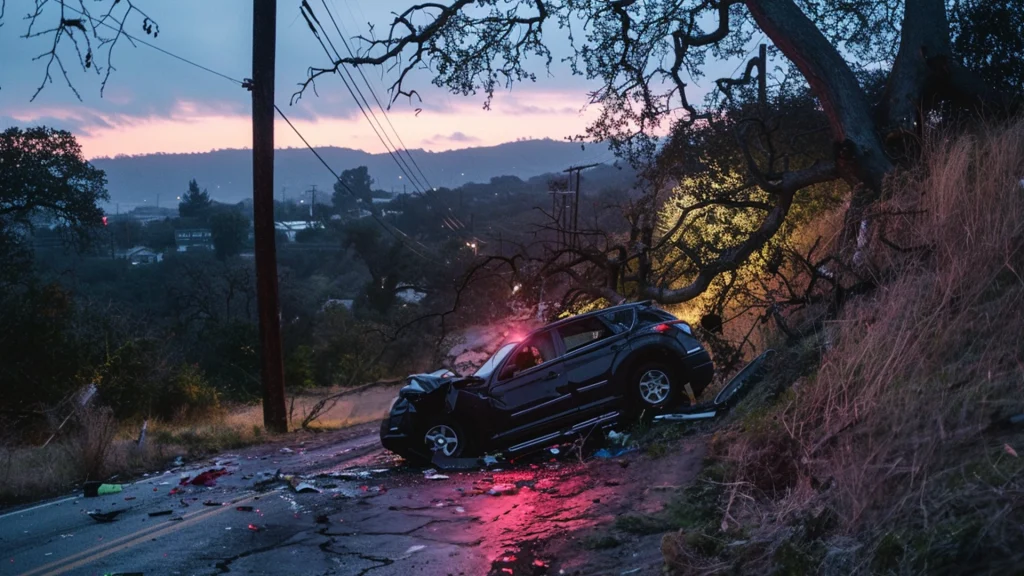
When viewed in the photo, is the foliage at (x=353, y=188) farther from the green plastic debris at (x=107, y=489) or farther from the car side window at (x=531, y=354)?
the green plastic debris at (x=107, y=489)

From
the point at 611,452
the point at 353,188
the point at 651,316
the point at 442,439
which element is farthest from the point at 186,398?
the point at 353,188

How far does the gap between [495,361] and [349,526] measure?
16.4ft

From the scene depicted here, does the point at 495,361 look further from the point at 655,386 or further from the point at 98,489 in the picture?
the point at 98,489

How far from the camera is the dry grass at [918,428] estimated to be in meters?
4.49

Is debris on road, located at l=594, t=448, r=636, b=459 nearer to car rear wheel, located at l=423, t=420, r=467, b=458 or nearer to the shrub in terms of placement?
car rear wheel, located at l=423, t=420, r=467, b=458

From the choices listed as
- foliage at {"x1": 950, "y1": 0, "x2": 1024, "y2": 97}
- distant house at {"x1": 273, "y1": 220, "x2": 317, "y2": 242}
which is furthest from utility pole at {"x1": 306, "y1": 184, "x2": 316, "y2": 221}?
foliage at {"x1": 950, "y1": 0, "x2": 1024, "y2": 97}

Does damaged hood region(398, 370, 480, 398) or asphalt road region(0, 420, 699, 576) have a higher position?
damaged hood region(398, 370, 480, 398)

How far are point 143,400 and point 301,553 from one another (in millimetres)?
19894

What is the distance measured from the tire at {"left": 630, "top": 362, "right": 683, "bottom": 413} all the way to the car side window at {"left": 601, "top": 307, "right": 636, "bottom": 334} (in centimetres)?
62

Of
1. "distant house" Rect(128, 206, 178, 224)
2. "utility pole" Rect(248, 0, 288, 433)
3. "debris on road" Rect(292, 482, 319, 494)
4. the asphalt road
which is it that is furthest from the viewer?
"distant house" Rect(128, 206, 178, 224)

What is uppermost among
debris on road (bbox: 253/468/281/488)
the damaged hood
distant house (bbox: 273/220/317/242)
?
distant house (bbox: 273/220/317/242)

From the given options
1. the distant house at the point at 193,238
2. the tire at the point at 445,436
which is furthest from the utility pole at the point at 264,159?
the distant house at the point at 193,238

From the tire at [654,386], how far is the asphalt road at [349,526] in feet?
4.97

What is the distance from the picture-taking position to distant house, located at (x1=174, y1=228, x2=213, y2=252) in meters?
83.6
